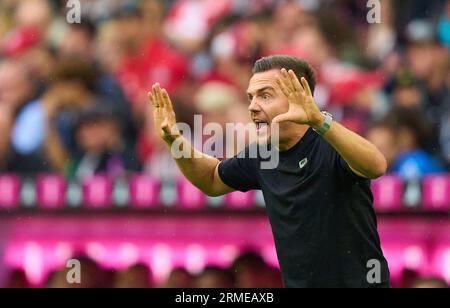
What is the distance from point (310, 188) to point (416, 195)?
2295 mm

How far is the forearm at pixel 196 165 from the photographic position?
6488 millimetres

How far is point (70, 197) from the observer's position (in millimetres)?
8500

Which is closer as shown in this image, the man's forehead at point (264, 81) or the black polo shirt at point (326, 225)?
the black polo shirt at point (326, 225)

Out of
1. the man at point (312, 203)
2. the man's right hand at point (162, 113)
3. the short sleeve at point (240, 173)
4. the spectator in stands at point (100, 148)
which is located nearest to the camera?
the man at point (312, 203)

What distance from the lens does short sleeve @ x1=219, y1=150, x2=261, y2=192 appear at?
644 cm

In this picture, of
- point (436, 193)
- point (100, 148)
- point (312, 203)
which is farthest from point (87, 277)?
point (312, 203)

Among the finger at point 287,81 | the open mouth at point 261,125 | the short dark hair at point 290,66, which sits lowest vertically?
the open mouth at point 261,125

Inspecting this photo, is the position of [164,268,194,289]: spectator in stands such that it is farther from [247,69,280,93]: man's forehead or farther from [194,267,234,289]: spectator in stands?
[247,69,280,93]: man's forehead

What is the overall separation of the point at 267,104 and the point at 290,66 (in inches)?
8.4

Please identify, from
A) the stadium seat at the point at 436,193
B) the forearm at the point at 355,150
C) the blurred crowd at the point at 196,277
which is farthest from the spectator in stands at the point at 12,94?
the forearm at the point at 355,150

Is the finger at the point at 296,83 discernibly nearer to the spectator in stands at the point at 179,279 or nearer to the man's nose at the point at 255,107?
the man's nose at the point at 255,107

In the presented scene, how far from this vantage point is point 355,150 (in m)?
5.69

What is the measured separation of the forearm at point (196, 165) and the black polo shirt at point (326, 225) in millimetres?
573

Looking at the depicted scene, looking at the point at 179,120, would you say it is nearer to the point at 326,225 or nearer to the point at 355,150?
the point at 326,225
